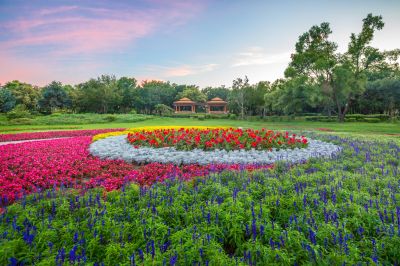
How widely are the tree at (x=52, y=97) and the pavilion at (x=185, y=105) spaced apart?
2510 cm

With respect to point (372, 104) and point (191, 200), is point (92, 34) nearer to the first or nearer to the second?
point (191, 200)

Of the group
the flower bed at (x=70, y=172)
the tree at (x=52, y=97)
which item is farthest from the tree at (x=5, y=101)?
the flower bed at (x=70, y=172)

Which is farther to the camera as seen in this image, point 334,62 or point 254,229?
point 334,62

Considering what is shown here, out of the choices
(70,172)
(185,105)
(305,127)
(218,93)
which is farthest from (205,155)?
(218,93)

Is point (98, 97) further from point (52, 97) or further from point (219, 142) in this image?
point (219, 142)

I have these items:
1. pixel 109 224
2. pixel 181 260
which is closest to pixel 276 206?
pixel 181 260

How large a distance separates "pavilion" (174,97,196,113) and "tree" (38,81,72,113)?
2510 cm

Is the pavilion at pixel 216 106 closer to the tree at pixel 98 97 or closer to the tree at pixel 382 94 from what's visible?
the tree at pixel 98 97

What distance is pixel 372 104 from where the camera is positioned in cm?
4597

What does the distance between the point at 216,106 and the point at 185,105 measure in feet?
27.0

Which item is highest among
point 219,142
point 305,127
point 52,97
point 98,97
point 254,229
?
point 98,97

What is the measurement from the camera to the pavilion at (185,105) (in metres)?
62.3

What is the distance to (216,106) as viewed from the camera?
6550 centimetres

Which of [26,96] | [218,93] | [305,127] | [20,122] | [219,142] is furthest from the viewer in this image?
[218,93]
